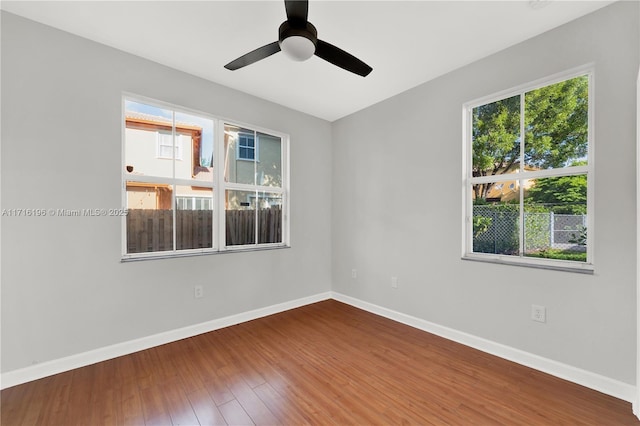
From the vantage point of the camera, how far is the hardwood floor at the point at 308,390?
5.39ft

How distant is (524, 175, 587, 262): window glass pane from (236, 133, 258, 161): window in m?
2.93

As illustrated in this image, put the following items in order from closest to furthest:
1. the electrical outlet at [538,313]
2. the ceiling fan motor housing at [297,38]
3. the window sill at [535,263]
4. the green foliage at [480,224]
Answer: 1. the ceiling fan motor housing at [297,38]
2. the window sill at [535,263]
3. the electrical outlet at [538,313]
4. the green foliage at [480,224]

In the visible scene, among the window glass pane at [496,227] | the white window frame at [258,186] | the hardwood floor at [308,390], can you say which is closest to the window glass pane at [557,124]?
the window glass pane at [496,227]

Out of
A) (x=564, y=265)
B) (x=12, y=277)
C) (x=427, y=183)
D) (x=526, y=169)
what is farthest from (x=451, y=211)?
(x=12, y=277)

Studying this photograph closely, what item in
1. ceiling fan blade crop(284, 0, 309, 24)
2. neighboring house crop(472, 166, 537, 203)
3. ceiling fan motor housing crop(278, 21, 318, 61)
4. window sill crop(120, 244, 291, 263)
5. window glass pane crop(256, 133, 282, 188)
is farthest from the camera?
window glass pane crop(256, 133, 282, 188)

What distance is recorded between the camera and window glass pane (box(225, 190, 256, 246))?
3139 mm

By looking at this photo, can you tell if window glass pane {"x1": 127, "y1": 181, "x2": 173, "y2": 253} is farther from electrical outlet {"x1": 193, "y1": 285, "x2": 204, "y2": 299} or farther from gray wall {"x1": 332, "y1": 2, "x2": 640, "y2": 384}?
gray wall {"x1": 332, "y1": 2, "x2": 640, "y2": 384}

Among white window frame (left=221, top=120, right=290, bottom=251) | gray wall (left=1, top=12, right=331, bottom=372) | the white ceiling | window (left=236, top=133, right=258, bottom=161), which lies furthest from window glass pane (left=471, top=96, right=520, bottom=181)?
gray wall (left=1, top=12, right=331, bottom=372)

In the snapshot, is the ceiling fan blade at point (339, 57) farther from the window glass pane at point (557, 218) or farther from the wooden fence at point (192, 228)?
the wooden fence at point (192, 228)

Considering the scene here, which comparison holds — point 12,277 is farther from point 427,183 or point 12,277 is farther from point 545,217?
point 545,217

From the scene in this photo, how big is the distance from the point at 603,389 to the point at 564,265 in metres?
0.86

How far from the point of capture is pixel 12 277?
1.95m

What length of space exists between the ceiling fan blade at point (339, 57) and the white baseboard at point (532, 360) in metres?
2.59

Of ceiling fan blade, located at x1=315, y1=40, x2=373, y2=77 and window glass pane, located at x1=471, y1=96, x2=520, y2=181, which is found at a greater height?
ceiling fan blade, located at x1=315, y1=40, x2=373, y2=77
